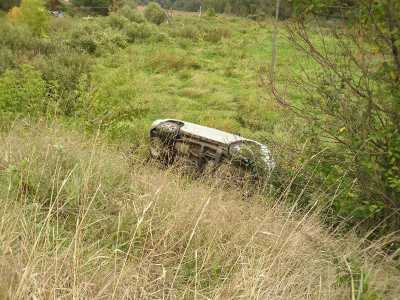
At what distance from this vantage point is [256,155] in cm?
396

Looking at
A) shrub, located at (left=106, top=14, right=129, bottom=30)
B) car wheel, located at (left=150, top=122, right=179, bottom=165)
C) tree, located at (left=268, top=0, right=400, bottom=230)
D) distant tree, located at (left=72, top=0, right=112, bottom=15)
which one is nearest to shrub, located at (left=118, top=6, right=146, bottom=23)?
shrub, located at (left=106, top=14, right=129, bottom=30)

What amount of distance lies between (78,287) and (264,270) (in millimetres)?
836

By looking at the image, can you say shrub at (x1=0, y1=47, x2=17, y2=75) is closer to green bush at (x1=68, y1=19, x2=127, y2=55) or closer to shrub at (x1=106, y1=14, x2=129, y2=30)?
green bush at (x1=68, y1=19, x2=127, y2=55)

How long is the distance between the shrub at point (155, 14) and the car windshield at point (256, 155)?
77.0ft

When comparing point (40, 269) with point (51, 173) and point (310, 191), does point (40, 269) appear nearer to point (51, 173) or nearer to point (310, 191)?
point (51, 173)

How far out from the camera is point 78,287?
65.3 inches

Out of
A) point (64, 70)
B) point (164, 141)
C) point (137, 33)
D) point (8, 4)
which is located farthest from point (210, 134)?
point (8, 4)

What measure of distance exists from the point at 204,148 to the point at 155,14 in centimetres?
2314

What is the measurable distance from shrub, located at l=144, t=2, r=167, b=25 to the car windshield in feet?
77.0

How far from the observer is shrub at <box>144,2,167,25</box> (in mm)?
26297

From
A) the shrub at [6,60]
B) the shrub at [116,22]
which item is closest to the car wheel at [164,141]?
the shrub at [6,60]

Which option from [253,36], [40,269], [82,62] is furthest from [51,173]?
[253,36]

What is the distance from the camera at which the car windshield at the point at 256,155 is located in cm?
385

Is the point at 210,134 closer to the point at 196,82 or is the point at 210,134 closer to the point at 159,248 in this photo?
the point at 159,248
